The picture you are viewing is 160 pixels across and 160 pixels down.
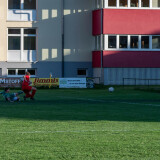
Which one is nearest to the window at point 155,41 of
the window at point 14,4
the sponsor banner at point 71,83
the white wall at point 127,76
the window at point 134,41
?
the window at point 134,41

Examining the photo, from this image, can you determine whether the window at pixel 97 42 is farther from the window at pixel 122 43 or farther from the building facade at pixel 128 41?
the window at pixel 122 43

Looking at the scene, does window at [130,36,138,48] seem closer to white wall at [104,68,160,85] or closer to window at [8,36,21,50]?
white wall at [104,68,160,85]

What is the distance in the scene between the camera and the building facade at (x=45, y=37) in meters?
52.5

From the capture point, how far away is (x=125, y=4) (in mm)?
51938

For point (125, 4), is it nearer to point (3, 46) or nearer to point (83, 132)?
point (3, 46)

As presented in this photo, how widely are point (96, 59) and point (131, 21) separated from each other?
432cm

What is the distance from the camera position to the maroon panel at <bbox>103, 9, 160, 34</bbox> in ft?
169

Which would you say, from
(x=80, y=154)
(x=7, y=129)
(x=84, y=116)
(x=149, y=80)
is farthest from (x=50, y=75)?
(x=80, y=154)

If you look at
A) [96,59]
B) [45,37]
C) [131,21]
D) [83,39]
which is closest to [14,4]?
[45,37]

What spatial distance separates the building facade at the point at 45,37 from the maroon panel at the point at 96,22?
53 centimetres

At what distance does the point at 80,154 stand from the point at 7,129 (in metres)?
4.81

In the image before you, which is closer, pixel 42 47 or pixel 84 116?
pixel 84 116

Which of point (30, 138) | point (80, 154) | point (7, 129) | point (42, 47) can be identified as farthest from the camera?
point (42, 47)

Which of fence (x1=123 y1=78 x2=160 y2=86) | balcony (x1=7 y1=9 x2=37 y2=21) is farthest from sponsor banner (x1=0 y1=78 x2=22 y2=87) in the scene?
fence (x1=123 y1=78 x2=160 y2=86)
